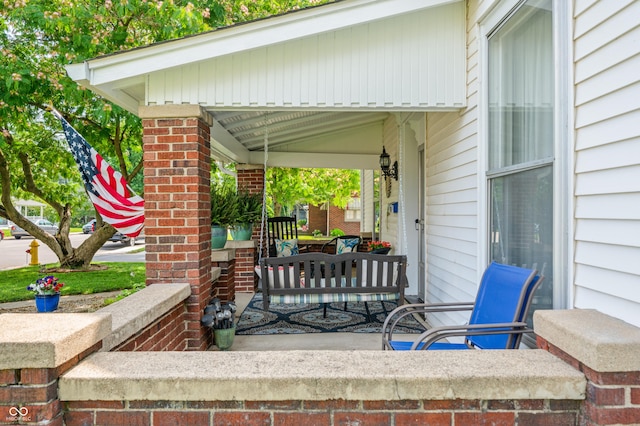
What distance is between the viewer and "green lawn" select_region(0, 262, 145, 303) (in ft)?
26.2

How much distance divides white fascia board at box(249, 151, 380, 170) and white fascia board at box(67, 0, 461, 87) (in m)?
4.78

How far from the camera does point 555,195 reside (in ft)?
7.57

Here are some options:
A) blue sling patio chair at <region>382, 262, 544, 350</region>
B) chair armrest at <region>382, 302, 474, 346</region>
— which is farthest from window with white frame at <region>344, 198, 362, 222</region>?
blue sling patio chair at <region>382, 262, 544, 350</region>

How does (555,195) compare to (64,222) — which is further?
(64,222)

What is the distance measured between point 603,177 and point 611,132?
206 mm

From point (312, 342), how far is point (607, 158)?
3034 millimetres

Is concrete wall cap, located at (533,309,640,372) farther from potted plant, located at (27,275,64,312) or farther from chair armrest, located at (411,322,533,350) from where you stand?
potted plant, located at (27,275,64,312)

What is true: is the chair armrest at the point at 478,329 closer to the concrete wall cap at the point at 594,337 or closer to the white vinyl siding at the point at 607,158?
the white vinyl siding at the point at 607,158

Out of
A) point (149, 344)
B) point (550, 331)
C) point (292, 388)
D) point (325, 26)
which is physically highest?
point (325, 26)

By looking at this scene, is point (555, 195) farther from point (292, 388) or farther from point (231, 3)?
point (231, 3)

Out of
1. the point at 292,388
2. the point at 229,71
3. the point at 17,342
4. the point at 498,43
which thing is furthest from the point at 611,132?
the point at 229,71

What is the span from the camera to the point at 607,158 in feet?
6.41

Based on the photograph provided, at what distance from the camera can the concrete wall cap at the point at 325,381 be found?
1.52 metres

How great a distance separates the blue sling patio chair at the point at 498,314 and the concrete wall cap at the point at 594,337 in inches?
18.7
